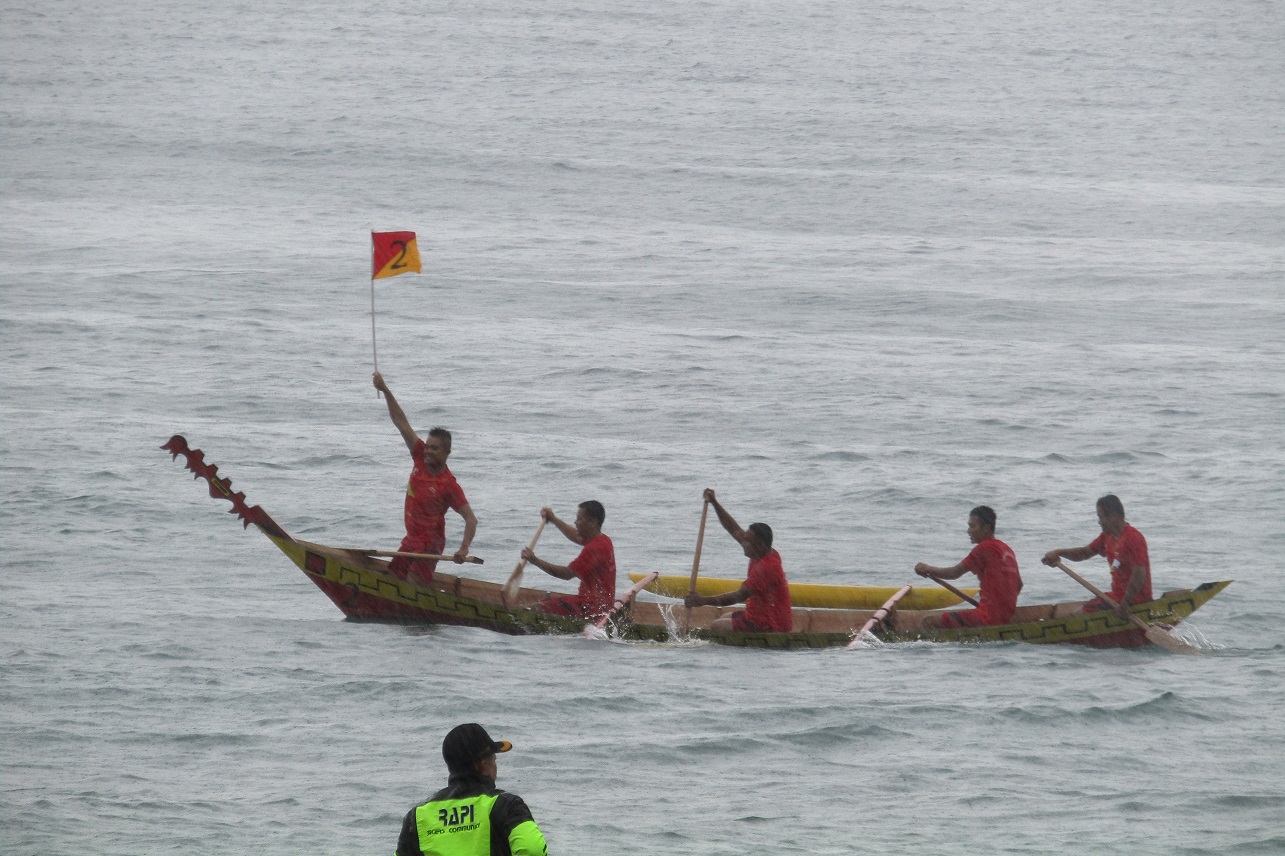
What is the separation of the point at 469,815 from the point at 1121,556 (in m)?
10.1

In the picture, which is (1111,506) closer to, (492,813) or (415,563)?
(415,563)

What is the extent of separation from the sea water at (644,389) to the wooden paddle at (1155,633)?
0.60ft

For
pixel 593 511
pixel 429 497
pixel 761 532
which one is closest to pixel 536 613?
pixel 593 511

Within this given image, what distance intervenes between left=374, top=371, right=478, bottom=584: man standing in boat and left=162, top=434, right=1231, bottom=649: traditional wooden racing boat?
0.37 m

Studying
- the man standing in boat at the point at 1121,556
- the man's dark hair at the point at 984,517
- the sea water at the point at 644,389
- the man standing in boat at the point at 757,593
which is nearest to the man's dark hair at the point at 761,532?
the man standing in boat at the point at 757,593

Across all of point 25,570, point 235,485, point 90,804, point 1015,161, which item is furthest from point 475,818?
point 1015,161

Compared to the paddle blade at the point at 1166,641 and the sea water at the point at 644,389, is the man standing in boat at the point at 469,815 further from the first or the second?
the paddle blade at the point at 1166,641

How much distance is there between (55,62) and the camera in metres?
65.2

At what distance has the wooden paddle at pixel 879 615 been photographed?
15148mm

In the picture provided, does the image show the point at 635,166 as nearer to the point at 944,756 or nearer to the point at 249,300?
the point at 249,300

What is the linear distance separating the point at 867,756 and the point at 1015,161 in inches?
1961

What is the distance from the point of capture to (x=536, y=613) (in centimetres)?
1518

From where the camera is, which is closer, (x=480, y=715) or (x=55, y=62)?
(x=480, y=715)

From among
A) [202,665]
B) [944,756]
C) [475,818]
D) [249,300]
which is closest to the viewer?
[475,818]
